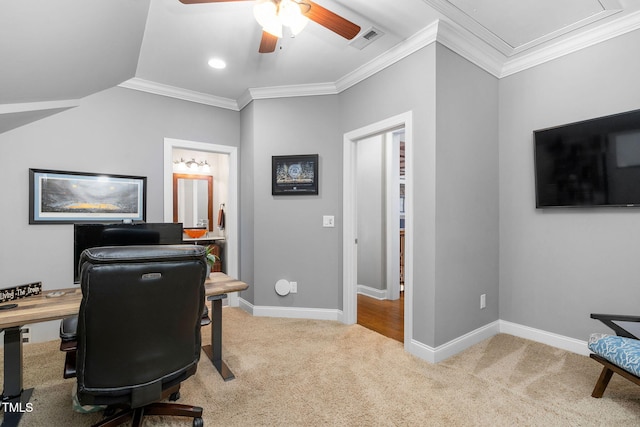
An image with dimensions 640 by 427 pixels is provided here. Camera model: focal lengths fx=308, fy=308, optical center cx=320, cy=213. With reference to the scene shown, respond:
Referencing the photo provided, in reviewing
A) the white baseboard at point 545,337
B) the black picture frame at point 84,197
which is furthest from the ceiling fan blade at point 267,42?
the white baseboard at point 545,337

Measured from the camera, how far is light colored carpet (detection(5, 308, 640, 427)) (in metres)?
1.82

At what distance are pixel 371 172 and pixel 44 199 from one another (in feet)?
12.5

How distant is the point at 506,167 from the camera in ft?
10.2

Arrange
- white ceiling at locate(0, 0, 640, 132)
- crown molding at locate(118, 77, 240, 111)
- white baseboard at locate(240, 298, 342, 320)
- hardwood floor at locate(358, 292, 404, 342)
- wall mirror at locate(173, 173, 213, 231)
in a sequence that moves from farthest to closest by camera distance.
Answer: wall mirror at locate(173, 173, 213, 231) < white baseboard at locate(240, 298, 342, 320) < crown molding at locate(118, 77, 240, 111) < hardwood floor at locate(358, 292, 404, 342) < white ceiling at locate(0, 0, 640, 132)

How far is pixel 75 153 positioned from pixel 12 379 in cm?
209

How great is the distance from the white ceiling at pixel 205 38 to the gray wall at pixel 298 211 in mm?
474

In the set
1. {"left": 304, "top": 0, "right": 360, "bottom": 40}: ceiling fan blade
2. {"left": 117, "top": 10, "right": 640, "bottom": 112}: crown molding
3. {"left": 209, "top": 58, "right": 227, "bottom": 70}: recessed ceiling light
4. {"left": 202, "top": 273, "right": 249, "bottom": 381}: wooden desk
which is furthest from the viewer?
{"left": 209, "top": 58, "right": 227, "bottom": 70}: recessed ceiling light

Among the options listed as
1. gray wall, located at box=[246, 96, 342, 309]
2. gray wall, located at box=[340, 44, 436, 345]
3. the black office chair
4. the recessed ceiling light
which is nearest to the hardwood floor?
gray wall, located at box=[246, 96, 342, 309]

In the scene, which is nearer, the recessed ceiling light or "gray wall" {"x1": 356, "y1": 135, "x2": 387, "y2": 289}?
the recessed ceiling light

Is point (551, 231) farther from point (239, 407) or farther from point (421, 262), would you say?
point (239, 407)

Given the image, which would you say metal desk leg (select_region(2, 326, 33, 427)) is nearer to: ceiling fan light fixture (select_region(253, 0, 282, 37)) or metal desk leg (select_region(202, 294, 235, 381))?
metal desk leg (select_region(202, 294, 235, 381))

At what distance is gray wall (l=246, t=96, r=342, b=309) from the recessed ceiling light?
2.07 feet

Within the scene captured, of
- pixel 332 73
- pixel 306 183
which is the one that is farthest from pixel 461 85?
pixel 306 183

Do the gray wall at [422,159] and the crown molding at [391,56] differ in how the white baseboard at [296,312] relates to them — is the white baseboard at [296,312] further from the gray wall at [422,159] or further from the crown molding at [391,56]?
the crown molding at [391,56]
